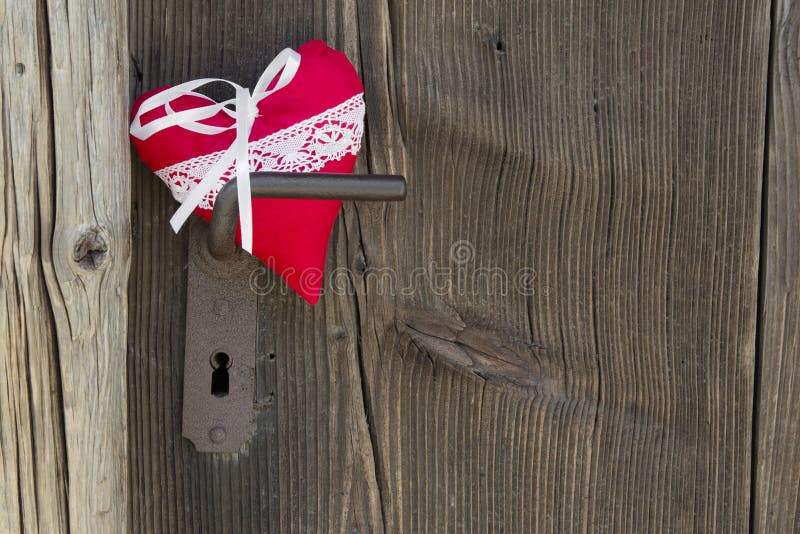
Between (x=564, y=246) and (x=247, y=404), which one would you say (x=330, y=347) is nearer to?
(x=247, y=404)

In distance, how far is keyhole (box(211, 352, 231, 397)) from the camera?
638 mm

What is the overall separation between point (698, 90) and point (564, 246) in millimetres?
195

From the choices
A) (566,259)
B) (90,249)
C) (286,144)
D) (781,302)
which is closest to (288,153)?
(286,144)

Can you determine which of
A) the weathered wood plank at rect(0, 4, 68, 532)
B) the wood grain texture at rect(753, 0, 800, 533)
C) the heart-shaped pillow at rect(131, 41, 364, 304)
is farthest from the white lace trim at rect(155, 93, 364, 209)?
the wood grain texture at rect(753, 0, 800, 533)

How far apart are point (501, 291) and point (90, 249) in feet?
1.16

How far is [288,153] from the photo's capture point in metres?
0.59

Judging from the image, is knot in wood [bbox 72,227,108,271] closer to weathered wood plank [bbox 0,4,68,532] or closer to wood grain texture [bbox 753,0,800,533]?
weathered wood plank [bbox 0,4,68,532]

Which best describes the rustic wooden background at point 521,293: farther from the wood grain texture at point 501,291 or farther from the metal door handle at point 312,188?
the metal door handle at point 312,188

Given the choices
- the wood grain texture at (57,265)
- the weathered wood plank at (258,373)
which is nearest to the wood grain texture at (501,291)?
the weathered wood plank at (258,373)

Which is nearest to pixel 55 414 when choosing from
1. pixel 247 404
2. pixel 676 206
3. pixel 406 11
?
pixel 247 404

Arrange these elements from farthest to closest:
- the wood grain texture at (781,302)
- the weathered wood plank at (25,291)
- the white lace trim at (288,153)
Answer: the wood grain texture at (781,302), the white lace trim at (288,153), the weathered wood plank at (25,291)

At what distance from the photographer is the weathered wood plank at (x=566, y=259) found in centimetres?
67

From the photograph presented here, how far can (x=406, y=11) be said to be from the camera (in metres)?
0.66

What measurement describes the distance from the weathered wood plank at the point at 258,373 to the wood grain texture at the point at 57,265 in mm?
103
